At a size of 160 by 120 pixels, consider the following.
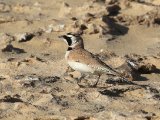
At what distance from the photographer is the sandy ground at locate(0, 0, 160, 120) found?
6938mm

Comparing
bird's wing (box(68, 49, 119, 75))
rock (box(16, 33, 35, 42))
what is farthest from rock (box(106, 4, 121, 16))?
bird's wing (box(68, 49, 119, 75))

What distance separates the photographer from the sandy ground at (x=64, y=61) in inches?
273

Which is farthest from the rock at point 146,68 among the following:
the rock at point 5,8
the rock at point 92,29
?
the rock at point 5,8

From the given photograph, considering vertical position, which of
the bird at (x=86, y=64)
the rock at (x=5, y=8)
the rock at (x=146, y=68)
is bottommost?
the rock at (x=5, y=8)

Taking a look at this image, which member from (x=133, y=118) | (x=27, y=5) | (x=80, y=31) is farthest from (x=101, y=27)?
(x=133, y=118)

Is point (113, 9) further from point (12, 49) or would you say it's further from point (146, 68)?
point (146, 68)

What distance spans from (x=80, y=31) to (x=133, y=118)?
15.1 ft

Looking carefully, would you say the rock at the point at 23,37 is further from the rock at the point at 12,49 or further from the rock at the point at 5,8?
the rock at the point at 5,8

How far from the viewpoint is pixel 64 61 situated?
9.09m

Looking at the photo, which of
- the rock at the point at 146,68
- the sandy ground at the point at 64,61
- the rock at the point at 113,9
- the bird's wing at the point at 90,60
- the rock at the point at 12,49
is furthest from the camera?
the rock at the point at 113,9

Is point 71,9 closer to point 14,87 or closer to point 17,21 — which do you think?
point 17,21

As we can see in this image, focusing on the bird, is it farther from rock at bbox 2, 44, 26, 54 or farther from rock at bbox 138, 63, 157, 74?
rock at bbox 2, 44, 26, 54

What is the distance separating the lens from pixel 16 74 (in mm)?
8305

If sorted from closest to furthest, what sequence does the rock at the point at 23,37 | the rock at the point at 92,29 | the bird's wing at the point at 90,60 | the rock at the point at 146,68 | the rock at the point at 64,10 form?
the bird's wing at the point at 90,60 → the rock at the point at 146,68 → the rock at the point at 23,37 → the rock at the point at 92,29 → the rock at the point at 64,10
